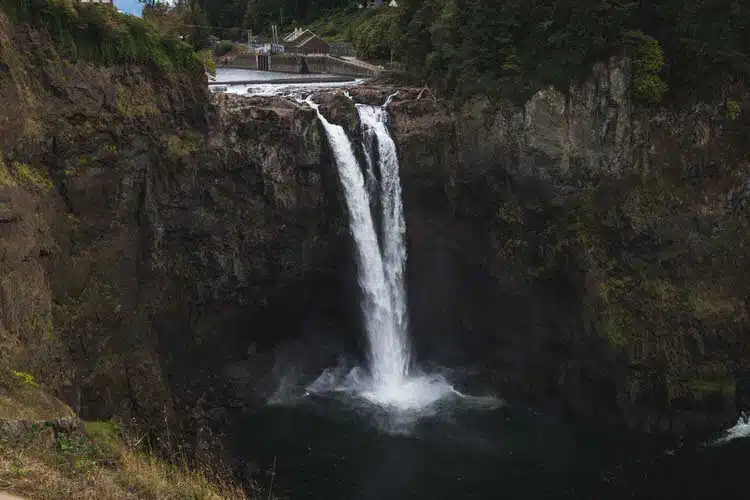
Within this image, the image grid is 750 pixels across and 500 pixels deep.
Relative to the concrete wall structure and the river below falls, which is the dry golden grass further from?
the concrete wall structure

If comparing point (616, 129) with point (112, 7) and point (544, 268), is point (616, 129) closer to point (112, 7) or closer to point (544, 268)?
point (544, 268)

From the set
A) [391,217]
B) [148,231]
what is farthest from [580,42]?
[148,231]

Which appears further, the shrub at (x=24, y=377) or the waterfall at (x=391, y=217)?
the waterfall at (x=391, y=217)

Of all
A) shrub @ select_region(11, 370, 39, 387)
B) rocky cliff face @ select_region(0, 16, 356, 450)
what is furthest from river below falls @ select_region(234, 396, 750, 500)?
shrub @ select_region(11, 370, 39, 387)

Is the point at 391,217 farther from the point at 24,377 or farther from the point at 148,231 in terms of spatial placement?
the point at 24,377

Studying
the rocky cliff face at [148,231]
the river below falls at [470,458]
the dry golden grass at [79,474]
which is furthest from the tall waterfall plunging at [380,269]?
the dry golden grass at [79,474]

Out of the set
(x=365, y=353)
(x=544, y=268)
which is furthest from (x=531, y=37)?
(x=365, y=353)

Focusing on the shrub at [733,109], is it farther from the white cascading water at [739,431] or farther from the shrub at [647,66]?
the white cascading water at [739,431]

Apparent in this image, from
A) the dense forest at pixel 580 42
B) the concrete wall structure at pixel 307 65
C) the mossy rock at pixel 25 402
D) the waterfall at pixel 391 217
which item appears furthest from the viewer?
the concrete wall structure at pixel 307 65
